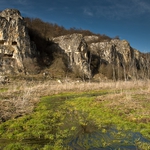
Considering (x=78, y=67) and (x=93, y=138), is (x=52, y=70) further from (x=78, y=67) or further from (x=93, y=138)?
(x=93, y=138)


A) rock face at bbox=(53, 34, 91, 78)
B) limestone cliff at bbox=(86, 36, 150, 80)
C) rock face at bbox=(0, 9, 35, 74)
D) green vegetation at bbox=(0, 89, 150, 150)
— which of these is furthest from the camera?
limestone cliff at bbox=(86, 36, 150, 80)

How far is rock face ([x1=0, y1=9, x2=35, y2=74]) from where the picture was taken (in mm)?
42938

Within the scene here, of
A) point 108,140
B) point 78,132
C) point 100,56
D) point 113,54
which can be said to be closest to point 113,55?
point 113,54

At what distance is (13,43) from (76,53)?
18461mm

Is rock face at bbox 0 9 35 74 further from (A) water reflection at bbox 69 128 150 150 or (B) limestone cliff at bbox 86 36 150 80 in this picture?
(A) water reflection at bbox 69 128 150 150

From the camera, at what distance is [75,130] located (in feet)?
29.1

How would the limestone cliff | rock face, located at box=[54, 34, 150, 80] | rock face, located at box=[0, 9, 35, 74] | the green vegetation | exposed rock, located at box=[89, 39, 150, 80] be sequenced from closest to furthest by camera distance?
1. the green vegetation
2. rock face, located at box=[0, 9, 35, 74]
3. rock face, located at box=[54, 34, 150, 80]
4. the limestone cliff
5. exposed rock, located at box=[89, 39, 150, 80]

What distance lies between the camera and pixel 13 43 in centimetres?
4600

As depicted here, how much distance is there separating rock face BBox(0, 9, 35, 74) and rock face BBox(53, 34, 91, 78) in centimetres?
1251

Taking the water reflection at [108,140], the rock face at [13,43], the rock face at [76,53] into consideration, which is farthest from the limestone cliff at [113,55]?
the water reflection at [108,140]

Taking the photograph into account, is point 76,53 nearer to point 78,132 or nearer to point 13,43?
point 13,43

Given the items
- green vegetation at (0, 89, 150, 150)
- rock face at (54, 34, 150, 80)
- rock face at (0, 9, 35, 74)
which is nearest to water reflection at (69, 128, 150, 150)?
green vegetation at (0, 89, 150, 150)

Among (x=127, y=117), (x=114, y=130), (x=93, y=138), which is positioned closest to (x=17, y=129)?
(x=93, y=138)

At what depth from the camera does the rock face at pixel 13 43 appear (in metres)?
42.9
